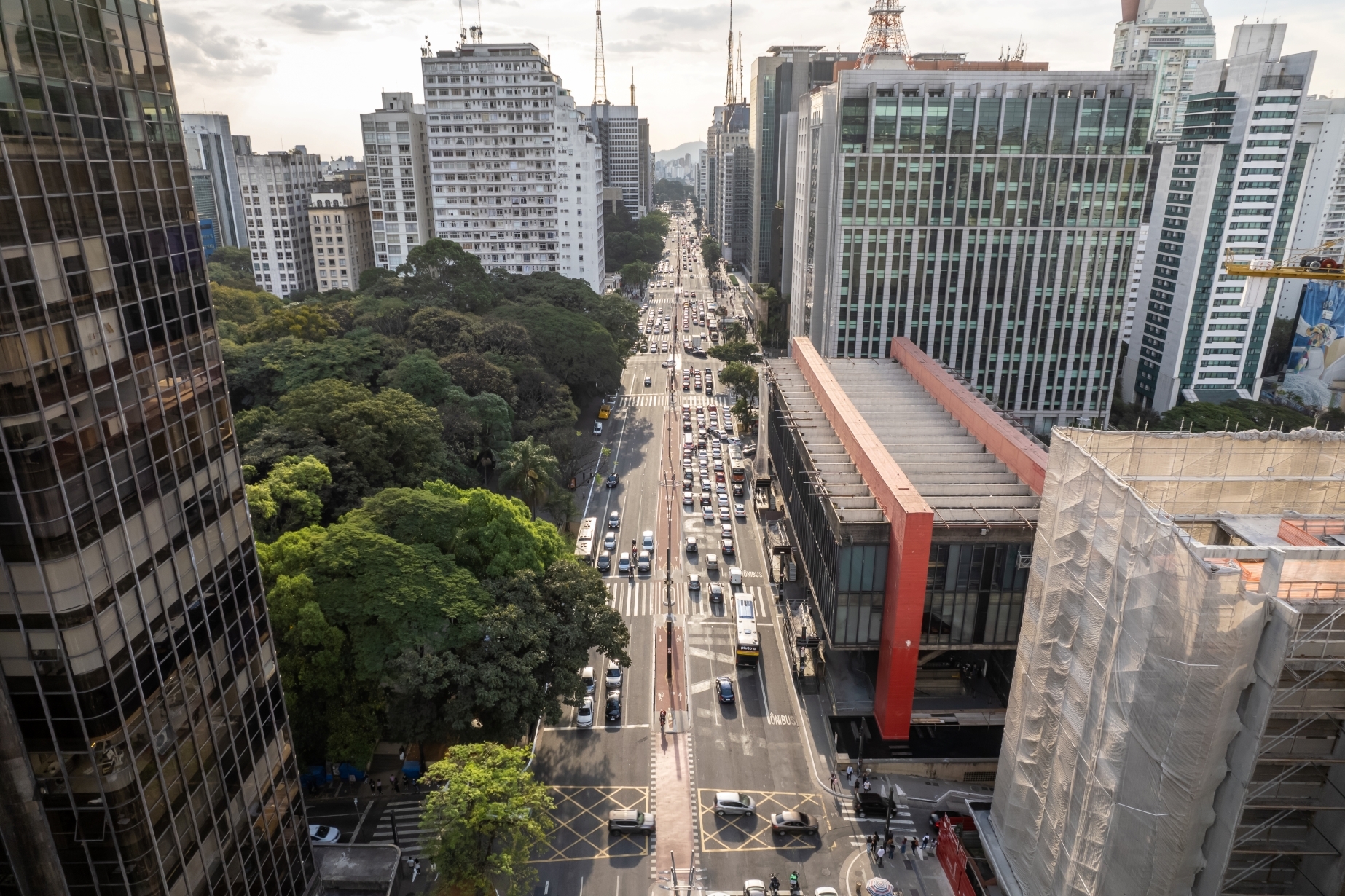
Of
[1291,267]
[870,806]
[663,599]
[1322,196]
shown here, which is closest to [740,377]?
[663,599]

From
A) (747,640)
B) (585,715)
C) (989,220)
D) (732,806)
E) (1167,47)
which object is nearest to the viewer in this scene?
(732,806)

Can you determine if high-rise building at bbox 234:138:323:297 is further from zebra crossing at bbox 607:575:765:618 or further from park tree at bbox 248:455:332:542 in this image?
zebra crossing at bbox 607:575:765:618

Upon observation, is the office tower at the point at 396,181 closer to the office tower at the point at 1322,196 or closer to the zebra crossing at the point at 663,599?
the zebra crossing at the point at 663,599

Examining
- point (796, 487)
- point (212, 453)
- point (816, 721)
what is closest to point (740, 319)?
point (796, 487)

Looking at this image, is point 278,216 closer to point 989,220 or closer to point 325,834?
point 989,220

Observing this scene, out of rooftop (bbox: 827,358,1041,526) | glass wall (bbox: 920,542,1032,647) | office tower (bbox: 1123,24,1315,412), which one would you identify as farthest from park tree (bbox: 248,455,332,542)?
office tower (bbox: 1123,24,1315,412)

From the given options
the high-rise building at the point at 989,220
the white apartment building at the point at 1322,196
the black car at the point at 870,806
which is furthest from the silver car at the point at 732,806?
the white apartment building at the point at 1322,196

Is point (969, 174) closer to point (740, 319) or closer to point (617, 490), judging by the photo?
point (617, 490)
